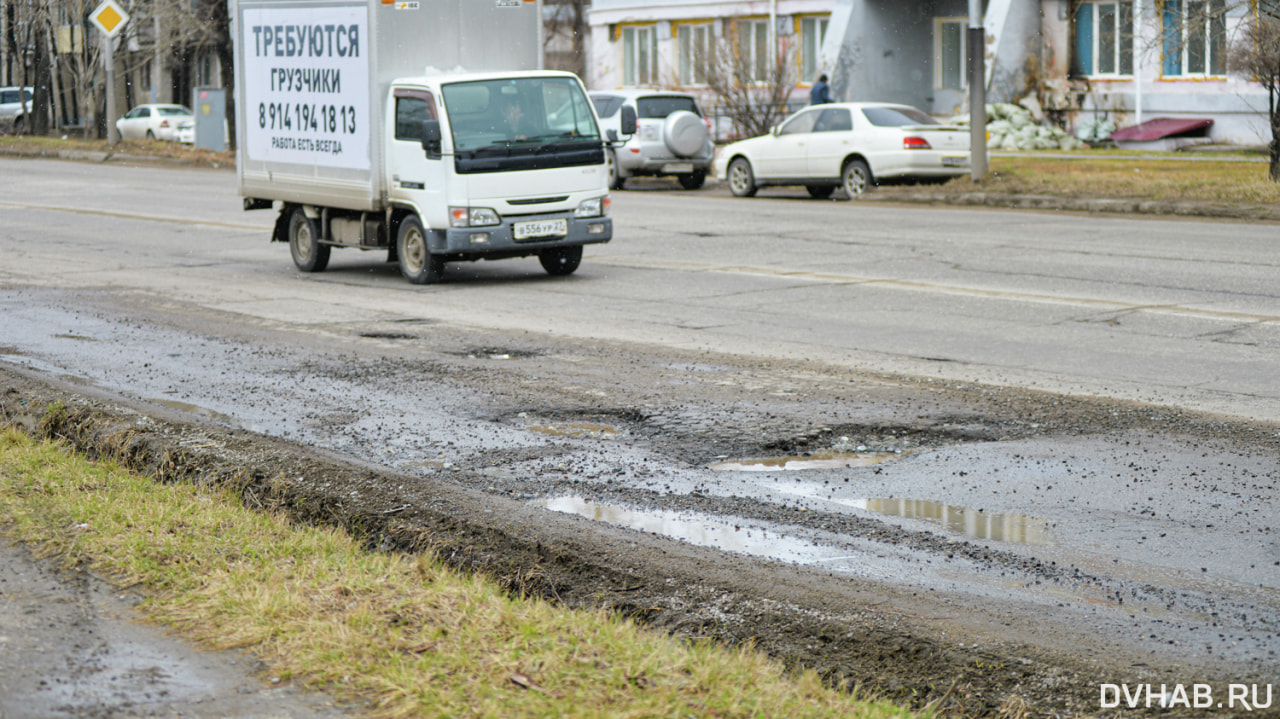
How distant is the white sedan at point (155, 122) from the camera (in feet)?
166

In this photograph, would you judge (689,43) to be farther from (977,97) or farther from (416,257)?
(416,257)

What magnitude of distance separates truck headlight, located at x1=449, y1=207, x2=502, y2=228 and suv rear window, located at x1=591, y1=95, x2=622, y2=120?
1545 centimetres

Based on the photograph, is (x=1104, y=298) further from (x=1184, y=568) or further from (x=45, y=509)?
(x=45, y=509)

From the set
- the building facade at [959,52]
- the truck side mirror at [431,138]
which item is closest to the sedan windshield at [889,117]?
the building facade at [959,52]

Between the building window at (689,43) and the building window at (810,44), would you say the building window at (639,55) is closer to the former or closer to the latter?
the building window at (689,43)

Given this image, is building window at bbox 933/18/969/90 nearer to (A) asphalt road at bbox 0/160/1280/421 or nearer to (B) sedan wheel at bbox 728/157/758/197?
(B) sedan wheel at bbox 728/157/758/197

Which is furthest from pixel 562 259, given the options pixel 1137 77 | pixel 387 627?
pixel 1137 77

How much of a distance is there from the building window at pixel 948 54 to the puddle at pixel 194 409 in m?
33.8

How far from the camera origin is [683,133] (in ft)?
92.7

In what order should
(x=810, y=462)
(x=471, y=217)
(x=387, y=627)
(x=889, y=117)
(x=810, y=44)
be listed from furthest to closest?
1. (x=810, y=44)
2. (x=889, y=117)
3. (x=471, y=217)
4. (x=810, y=462)
5. (x=387, y=627)

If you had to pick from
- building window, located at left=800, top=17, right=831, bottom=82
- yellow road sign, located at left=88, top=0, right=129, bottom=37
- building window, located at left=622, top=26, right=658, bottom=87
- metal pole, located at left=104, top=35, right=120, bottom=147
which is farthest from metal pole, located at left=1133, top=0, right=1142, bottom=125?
metal pole, located at left=104, top=35, right=120, bottom=147

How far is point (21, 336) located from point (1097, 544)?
28.7 ft

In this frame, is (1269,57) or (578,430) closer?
(578,430)

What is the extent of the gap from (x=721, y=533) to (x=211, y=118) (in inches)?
1576
